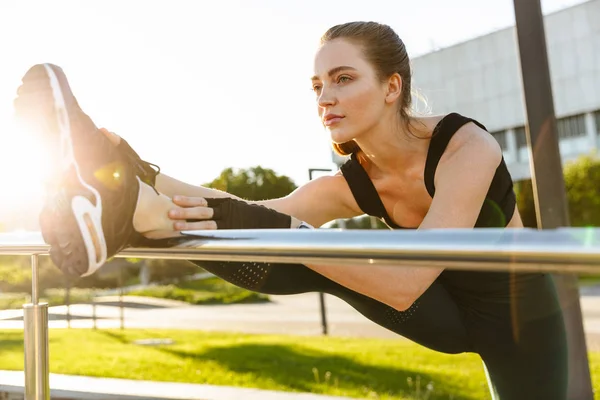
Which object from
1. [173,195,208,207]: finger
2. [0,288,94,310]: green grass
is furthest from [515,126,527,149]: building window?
[173,195,208,207]: finger

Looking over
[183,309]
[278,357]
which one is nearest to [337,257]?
[278,357]

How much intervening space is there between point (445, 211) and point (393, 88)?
2.03ft

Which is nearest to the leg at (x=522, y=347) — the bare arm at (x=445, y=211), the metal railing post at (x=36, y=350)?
the bare arm at (x=445, y=211)

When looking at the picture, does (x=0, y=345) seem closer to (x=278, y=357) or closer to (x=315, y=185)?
(x=278, y=357)

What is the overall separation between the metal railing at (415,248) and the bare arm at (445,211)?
0.40 m

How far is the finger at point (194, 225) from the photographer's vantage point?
1339mm

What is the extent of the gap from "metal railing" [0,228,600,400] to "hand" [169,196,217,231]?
92 millimetres

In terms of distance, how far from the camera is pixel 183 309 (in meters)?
18.2

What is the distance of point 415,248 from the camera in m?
0.91

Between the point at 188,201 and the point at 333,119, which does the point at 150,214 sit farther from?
the point at 333,119

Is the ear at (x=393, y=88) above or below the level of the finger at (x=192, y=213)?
above

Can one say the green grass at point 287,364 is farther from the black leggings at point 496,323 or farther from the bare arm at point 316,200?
the black leggings at point 496,323

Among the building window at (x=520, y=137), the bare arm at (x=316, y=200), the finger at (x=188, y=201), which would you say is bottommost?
the finger at (x=188, y=201)

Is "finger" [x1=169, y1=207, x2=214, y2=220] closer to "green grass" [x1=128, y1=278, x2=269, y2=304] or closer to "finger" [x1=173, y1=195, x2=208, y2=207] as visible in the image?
"finger" [x1=173, y1=195, x2=208, y2=207]
